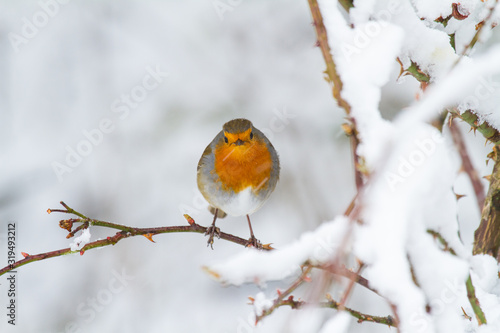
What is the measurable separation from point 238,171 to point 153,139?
244cm

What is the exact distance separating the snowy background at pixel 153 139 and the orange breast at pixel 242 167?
1376mm

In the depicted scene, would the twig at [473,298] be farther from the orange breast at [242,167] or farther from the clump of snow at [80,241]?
the orange breast at [242,167]

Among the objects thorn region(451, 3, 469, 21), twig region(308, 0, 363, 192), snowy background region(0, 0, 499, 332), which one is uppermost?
thorn region(451, 3, 469, 21)

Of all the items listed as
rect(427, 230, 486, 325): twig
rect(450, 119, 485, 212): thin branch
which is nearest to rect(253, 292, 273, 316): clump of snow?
rect(427, 230, 486, 325): twig

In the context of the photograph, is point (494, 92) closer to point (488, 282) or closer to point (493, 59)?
point (488, 282)

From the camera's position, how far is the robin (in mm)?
2889

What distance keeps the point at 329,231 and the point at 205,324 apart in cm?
375

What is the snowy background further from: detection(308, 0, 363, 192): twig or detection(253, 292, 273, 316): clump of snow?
detection(308, 0, 363, 192): twig

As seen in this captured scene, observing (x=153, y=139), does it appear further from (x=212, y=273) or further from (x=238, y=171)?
(x=212, y=273)

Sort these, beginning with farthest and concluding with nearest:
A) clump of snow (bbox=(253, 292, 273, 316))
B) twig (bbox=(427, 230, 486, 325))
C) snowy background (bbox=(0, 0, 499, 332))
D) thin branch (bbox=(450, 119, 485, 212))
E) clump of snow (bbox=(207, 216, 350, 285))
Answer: snowy background (bbox=(0, 0, 499, 332))
thin branch (bbox=(450, 119, 485, 212))
clump of snow (bbox=(253, 292, 273, 316))
twig (bbox=(427, 230, 486, 325))
clump of snow (bbox=(207, 216, 350, 285))

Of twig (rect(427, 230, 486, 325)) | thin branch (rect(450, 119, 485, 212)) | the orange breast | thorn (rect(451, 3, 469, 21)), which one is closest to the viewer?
twig (rect(427, 230, 486, 325))

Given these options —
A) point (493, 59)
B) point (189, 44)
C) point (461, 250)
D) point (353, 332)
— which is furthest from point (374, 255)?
point (189, 44)

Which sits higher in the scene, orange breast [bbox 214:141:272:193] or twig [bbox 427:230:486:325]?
twig [bbox 427:230:486:325]

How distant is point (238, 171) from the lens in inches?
114
